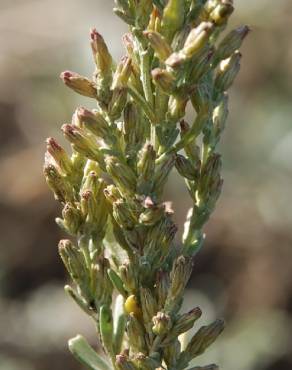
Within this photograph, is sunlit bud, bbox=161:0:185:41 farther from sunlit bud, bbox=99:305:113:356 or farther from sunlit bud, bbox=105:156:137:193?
sunlit bud, bbox=99:305:113:356

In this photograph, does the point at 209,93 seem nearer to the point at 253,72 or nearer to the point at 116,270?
the point at 116,270

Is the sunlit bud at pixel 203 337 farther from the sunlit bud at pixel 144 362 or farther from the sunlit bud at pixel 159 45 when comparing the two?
the sunlit bud at pixel 159 45

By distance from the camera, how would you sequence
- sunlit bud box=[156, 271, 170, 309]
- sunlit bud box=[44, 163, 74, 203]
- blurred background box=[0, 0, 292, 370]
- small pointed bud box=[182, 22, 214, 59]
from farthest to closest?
blurred background box=[0, 0, 292, 370]
sunlit bud box=[44, 163, 74, 203]
sunlit bud box=[156, 271, 170, 309]
small pointed bud box=[182, 22, 214, 59]

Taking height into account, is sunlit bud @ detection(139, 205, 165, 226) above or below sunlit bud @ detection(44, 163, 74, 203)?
below

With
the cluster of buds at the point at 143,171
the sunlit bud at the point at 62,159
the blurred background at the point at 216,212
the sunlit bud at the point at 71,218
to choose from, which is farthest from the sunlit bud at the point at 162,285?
the blurred background at the point at 216,212

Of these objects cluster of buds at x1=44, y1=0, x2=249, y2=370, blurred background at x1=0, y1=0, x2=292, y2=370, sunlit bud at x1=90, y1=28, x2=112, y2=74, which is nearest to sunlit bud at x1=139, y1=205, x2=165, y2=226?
cluster of buds at x1=44, y1=0, x2=249, y2=370

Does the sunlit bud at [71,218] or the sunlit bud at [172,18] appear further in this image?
the sunlit bud at [71,218]
